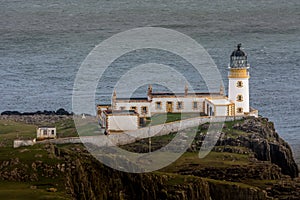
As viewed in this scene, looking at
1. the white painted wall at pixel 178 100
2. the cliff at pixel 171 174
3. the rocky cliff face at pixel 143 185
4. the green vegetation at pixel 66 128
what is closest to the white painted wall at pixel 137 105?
the white painted wall at pixel 178 100

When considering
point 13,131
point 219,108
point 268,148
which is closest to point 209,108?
point 219,108

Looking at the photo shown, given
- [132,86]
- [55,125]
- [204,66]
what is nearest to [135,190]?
[55,125]

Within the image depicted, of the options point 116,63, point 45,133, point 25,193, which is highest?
point 116,63

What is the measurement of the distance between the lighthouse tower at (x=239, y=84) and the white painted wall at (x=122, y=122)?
10.4m

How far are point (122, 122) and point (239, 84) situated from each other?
1203cm

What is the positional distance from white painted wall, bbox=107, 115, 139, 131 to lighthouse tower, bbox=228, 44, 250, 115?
10.4 metres

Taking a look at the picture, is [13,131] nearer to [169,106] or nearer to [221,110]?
[169,106]

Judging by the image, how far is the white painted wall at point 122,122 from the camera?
9825cm

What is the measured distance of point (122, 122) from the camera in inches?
3885

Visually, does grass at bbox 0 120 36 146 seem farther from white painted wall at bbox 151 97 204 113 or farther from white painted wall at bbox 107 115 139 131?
white painted wall at bbox 151 97 204 113

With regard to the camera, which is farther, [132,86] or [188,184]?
[132,86]

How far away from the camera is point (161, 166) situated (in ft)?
299

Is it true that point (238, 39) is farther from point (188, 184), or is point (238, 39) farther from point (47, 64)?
point (188, 184)

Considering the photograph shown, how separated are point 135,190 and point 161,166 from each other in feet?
24.1
